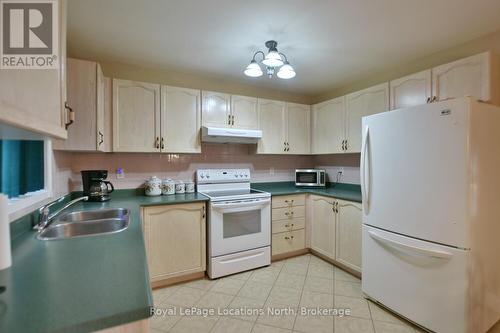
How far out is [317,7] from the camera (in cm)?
164

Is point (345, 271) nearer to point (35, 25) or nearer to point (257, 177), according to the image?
point (257, 177)

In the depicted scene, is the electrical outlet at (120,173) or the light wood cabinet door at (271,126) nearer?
the electrical outlet at (120,173)

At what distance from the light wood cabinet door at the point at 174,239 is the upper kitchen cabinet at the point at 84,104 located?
2.58ft

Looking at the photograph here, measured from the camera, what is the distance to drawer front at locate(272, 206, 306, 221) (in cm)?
289

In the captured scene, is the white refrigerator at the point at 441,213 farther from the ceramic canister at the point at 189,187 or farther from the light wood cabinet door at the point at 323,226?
the ceramic canister at the point at 189,187

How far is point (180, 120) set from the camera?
8.82ft

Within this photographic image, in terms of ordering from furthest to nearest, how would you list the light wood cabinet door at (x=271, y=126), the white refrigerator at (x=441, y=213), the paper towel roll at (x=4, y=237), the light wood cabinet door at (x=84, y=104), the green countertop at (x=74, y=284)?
1. the light wood cabinet door at (x=271, y=126)
2. the light wood cabinet door at (x=84, y=104)
3. the white refrigerator at (x=441, y=213)
4. the paper towel roll at (x=4, y=237)
5. the green countertop at (x=74, y=284)

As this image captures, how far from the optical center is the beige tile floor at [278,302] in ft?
5.91

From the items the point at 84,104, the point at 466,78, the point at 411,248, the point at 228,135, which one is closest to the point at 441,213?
the point at 411,248

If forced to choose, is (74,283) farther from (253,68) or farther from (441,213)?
(441,213)

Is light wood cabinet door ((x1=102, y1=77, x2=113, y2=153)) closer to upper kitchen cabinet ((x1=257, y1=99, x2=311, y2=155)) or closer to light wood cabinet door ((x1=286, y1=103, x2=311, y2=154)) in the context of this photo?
upper kitchen cabinet ((x1=257, y1=99, x2=311, y2=155))

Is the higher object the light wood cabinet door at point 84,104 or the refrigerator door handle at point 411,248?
the light wood cabinet door at point 84,104

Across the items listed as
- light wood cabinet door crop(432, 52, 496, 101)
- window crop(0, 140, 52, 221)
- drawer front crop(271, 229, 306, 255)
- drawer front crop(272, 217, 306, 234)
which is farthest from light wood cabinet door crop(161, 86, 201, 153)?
light wood cabinet door crop(432, 52, 496, 101)

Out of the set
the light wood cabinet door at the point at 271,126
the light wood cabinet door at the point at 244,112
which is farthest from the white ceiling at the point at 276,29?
the light wood cabinet door at the point at 271,126
